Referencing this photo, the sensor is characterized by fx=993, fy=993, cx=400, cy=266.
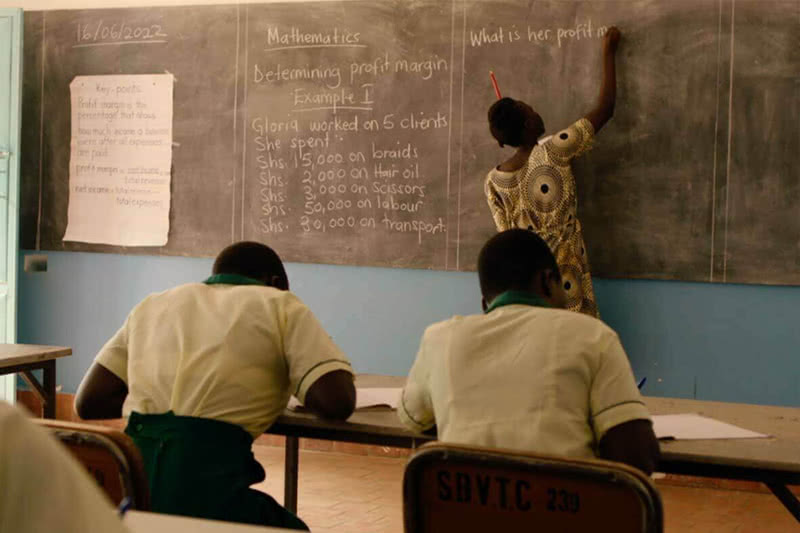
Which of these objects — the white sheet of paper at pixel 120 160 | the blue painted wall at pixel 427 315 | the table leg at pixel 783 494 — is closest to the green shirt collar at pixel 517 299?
the table leg at pixel 783 494

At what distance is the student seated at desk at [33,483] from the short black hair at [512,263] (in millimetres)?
1692

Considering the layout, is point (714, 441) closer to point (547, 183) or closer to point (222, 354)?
point (222, 354)

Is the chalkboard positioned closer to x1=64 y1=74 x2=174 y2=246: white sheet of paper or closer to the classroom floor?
x1=64 y1=74 x2=174 y2=246: white sheet of paper

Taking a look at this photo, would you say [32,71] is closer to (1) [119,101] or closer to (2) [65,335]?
(1) [119,101]

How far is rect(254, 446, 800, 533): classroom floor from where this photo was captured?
13.8 feet

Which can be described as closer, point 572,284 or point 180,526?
point 180,526

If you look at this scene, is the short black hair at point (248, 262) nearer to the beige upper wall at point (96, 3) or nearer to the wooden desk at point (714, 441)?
the wooden desk at point (714, 441)

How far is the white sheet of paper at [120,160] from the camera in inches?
229

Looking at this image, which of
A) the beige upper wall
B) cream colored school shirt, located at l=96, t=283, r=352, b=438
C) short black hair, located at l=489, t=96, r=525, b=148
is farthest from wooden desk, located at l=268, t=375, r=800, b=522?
the beige upper wall

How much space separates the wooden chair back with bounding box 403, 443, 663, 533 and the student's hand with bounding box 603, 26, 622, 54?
3.50 metres

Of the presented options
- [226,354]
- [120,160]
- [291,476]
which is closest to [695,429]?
[226,354]

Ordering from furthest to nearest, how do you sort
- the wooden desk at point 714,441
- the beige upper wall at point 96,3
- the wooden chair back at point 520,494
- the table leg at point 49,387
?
the beige upper wall at point 96,3 < the table leg at point 49,387 < the wooden desk at point 714,441 < the wooden chair back at point 520,494

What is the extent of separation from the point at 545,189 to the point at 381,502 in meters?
1.62

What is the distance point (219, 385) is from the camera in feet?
7.75
